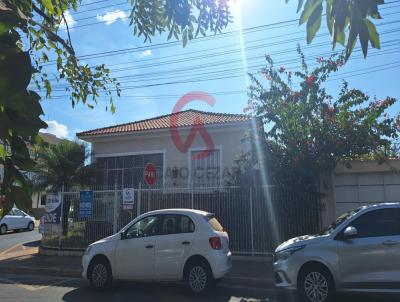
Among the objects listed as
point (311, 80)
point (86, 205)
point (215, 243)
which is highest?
point (311, 80)

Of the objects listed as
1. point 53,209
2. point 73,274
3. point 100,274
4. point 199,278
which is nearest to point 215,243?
point 199,278

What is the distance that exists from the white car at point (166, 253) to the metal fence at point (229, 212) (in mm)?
4002

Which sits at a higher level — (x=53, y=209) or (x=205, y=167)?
(x=205, y=167)

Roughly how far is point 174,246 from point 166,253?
24 cm

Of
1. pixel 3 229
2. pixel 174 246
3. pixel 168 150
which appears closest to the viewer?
pixel 174 246

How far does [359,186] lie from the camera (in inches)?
529

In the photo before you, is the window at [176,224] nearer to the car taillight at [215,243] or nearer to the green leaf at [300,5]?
the car taillight at [215,243]

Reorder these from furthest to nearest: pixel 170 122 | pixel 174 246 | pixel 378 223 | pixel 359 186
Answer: pixel 170 122
pixel 359 186
pixel 174 246
pixel 378 223

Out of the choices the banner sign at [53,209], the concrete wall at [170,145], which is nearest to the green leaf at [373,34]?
the banner sign at [53,209]

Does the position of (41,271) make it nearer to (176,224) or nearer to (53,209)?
(53,209)

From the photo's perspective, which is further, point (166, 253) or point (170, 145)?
point (170, 145)

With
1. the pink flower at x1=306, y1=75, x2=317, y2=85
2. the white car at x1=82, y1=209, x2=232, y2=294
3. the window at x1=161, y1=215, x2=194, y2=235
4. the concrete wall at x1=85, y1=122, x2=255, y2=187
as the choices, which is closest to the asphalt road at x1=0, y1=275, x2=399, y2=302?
the white car at x1=82, y1=209, x2=232, y2=294

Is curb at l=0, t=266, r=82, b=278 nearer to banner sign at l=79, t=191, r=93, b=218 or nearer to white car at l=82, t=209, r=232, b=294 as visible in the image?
white car at l=82, t=209, r=232, b=294

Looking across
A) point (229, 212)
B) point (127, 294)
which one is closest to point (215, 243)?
point (127, 294)
